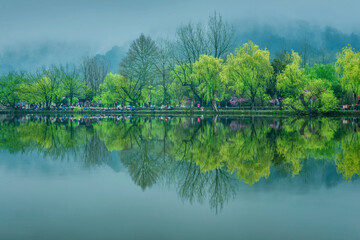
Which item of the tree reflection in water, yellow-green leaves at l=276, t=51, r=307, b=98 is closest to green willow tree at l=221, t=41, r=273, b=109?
yellow-green leaves at l=276, t=51, r=307, b=98

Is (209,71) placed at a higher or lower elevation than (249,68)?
higher

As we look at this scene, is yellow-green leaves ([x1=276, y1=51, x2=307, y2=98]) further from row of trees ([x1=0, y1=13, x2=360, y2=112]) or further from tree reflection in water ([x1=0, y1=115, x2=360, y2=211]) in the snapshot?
tree reflection in water ([x1=0, y1=115, x2=360, y2=211])

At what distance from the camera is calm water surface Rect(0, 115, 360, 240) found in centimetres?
680

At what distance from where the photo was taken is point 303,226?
686cm

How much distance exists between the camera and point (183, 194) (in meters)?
9.24

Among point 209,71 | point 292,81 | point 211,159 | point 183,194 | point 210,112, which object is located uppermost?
point 209,71

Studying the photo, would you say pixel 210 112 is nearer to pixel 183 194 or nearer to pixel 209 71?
pixel 209 71

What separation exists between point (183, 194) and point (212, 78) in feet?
173

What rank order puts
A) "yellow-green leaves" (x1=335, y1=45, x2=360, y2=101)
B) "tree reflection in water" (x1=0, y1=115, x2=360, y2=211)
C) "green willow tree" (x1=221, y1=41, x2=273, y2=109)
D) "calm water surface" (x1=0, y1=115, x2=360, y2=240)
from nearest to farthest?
1. "calm water surface" (x1=0, y1=115, x2=360, y2=240)
2. "tree reflection in water" (x1=0, y1=115, x2=360, y2=211)
3. "yellow-green leaves" (x1=335, y1=45, x2=360, y2=101)
4. "green willow tree" (x1=221, y1=41, x2=273, y2=109)

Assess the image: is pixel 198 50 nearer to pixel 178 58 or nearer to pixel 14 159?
pixel 178 58

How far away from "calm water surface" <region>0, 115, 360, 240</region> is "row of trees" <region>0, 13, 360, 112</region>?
1548 inches

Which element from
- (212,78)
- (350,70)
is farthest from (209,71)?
(350,70)

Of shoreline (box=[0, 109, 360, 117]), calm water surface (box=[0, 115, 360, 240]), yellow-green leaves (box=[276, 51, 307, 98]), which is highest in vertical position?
yellow-green leaves (box=[276, 51, 307, 98])

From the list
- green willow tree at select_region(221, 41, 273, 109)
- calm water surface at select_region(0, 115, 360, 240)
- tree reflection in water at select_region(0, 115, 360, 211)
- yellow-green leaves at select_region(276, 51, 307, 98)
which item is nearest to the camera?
calm water surface at select_region(0, 115, 360, 240)
